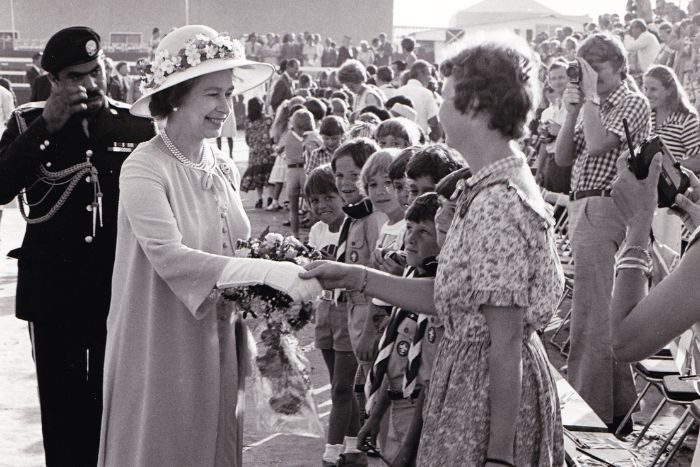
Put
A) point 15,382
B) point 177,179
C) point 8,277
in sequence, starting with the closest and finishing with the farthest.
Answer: point 177,179 < point 15,382 < point 8,277

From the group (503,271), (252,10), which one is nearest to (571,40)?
(503,271)

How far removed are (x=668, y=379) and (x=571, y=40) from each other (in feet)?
39.7

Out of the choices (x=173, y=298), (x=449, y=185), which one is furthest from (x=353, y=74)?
(x=173, y=298)

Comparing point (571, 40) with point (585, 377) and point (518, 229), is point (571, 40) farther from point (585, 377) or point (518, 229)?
point (518, 229)

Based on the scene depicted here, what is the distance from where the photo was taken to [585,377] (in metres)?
6.22

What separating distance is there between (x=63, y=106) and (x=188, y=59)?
849mm

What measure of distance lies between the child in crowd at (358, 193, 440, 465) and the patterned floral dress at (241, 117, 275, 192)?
11.8 m

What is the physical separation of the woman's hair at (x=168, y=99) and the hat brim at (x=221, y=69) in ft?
0.10

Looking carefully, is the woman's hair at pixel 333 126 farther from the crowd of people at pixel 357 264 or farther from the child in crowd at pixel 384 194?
the child in crowd at pixel 384 194

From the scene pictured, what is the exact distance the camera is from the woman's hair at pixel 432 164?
4469 mm

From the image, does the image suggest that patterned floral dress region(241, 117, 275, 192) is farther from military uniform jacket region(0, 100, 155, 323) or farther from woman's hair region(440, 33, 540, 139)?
woman's hair region(440, 33, 540, 139)

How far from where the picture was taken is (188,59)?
12.2 ft

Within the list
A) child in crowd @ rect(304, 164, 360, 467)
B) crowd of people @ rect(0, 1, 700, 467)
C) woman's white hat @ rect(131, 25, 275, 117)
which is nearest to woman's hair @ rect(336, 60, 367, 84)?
crowd of people @ rect(0, 1, 700, 467)

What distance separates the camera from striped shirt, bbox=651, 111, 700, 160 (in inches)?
299
